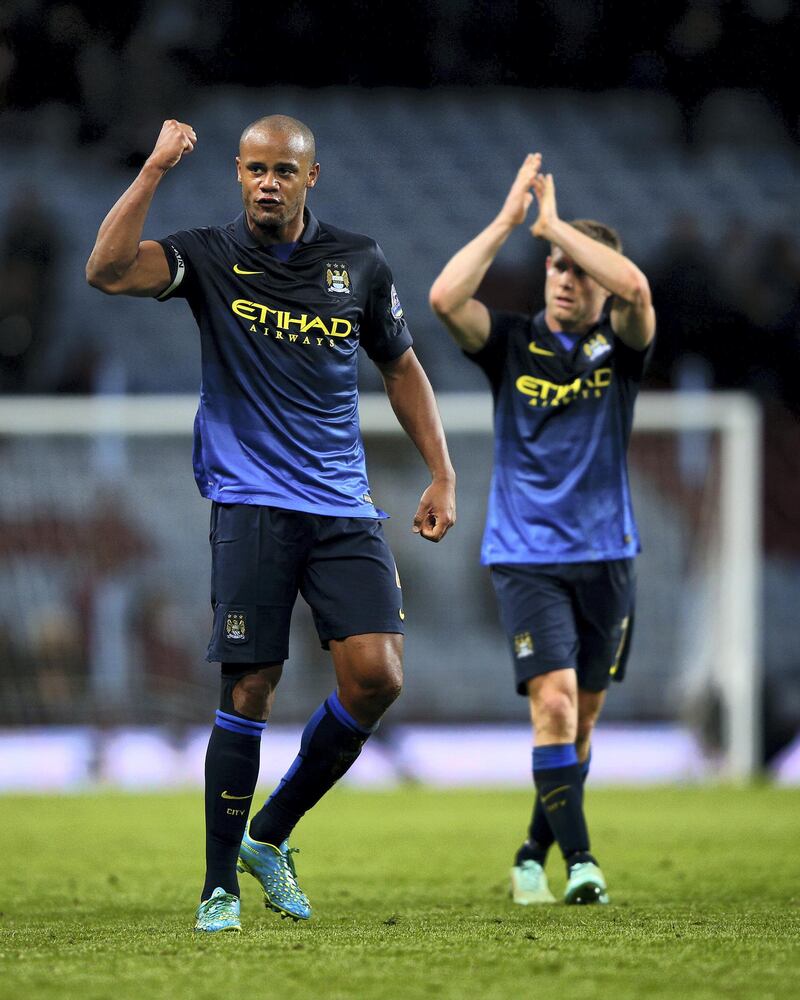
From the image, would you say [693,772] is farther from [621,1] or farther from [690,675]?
[621,1]

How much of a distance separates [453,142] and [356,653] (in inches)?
564

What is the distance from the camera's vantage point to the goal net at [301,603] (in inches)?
481

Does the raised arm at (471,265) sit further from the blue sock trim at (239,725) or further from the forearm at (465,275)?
the blue sock trim at (239,725)

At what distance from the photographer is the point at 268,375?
4.29 metres

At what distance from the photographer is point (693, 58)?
17203mm

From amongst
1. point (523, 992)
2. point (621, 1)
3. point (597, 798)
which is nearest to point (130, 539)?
point (597, 798)

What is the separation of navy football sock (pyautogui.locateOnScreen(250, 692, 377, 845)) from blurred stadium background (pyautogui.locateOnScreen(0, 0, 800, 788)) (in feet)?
23.3

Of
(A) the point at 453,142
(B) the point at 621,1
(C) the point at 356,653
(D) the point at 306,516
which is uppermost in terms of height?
(B) the point at 621,1

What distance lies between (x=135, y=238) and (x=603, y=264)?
1.92m

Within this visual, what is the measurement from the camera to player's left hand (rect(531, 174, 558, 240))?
545cm

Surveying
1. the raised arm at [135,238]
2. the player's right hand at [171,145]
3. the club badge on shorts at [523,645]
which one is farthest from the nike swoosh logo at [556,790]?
the player's right hand at [171,145]

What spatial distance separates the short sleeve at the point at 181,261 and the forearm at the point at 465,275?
4.25 feet

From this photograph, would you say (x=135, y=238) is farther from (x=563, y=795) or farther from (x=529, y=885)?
(x=529, y=885)

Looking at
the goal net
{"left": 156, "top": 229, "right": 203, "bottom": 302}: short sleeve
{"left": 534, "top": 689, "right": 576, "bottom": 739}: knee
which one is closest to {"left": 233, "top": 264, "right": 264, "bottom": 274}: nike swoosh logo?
{"left": 156, "top": 229, "right": 203, "bottom": 302}: short sleeve
